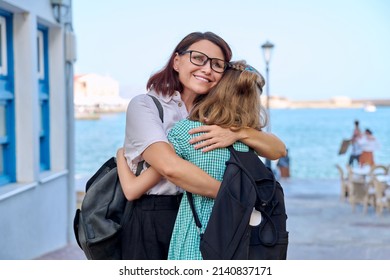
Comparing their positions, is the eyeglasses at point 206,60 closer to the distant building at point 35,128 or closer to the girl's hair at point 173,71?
the girl's hair at point 173,71

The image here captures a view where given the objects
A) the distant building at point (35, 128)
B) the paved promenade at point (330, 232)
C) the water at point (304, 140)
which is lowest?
the water at point (304, 140)

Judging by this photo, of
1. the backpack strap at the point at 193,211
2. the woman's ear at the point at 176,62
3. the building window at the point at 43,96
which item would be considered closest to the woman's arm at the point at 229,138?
the backpack strap at the point at 193,211

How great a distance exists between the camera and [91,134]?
84.8m

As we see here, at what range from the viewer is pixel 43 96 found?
24.0ft

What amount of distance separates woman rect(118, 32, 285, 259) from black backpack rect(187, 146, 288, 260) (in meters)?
0.06

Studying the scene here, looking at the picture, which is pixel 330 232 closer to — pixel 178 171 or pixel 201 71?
pixel 201 71

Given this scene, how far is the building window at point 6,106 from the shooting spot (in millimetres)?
6094

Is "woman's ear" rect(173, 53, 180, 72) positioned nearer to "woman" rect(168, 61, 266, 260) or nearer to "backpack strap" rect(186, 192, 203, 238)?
"woman" rect(168, 61, 266, 260)

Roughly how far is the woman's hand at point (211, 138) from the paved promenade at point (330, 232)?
5.30 m

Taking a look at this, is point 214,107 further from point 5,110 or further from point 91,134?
point 91,134

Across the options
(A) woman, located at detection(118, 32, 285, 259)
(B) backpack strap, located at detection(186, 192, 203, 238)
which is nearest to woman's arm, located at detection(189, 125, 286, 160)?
(A) woman, located at detection(118, 32, 285, 259)
